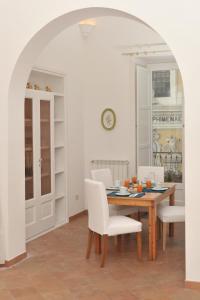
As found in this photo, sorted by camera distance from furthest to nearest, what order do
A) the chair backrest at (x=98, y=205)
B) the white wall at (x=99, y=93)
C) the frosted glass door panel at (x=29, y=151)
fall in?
1. the white wall at (x=99, y=93)
2. the frosted glass door panel at (x=29, y=151)
3. the chair backrest at (x=98, y=205)

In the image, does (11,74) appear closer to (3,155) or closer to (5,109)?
(5,109)

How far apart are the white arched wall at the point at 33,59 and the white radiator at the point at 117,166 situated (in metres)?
2.63

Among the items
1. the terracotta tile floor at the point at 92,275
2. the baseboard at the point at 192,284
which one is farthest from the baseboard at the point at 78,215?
the baseboard at the point at 192,284

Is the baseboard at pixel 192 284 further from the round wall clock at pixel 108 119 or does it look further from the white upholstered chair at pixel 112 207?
the round wall clock at pixel 108 119

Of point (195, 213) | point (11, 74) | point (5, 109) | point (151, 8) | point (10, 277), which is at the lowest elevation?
point (10, 277)

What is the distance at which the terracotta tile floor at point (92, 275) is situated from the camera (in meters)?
4.25

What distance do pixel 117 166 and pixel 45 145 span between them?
1447mm

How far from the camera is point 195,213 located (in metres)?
4.27

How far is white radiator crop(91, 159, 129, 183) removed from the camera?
301 inches

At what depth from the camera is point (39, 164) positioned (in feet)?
21.4

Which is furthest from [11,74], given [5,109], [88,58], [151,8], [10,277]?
[88,58]

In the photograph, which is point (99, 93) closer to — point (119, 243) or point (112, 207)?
point (112, 207)

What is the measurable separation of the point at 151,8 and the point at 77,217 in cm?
419

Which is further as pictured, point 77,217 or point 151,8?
point 77,217
